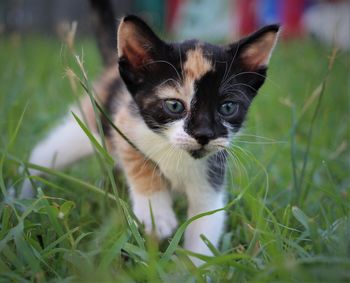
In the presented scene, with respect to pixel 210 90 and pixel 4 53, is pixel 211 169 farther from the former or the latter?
pixel 4 53

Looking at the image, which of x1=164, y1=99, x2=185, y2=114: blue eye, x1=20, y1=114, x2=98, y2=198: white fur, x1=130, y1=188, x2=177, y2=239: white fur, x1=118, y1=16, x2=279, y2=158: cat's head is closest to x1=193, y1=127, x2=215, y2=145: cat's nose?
x1=118, y1=16, x2=279, y2=158: cat's head

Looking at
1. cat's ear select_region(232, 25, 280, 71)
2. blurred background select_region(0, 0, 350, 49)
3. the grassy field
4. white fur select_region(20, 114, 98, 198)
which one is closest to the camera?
the grassy field

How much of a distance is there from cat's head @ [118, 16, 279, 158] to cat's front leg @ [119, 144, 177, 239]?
0.21 m

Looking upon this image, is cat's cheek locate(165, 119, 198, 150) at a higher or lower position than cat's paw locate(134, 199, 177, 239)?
higher

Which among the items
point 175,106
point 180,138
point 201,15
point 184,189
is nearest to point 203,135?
point 180,138

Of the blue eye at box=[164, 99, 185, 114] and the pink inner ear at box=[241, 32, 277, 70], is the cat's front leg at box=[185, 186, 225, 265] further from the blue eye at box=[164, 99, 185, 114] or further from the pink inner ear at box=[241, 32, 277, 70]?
the pink inner ear at box=[241, 32, 277, 70]

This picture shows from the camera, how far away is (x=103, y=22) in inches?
101

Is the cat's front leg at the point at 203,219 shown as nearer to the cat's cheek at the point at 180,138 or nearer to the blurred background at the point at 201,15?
the cat's cheek at the point at 180,138

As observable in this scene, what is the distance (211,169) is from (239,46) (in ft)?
1.66

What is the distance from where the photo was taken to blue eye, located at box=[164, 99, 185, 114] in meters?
1.62

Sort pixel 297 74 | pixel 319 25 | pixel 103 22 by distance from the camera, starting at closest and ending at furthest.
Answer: pixel 103 22
pixel 297 74
pixel 319 25

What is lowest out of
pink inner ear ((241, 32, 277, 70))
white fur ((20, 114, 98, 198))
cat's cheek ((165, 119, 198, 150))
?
white fur ((20, 114, 98, 198))

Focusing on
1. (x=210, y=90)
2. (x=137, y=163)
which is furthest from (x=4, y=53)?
(x=210, y=90)

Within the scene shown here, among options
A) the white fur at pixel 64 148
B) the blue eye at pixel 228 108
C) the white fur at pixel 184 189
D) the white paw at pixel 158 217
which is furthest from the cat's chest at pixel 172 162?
the white fur at pixel 64 148
